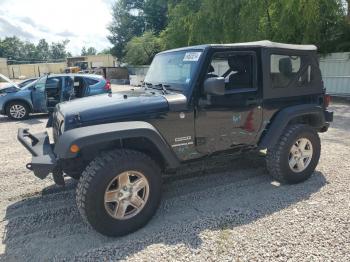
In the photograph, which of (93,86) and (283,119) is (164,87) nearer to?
(283,119)

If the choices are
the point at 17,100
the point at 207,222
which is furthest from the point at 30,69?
the point at 207,222

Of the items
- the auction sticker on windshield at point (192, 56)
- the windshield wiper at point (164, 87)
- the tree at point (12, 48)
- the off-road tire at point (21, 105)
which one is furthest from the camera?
the tree at point (12, 48)

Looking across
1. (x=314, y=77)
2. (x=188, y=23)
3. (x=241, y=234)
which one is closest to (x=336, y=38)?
(x=188, y=23)

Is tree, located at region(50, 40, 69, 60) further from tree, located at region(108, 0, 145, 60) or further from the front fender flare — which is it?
the front fender flare

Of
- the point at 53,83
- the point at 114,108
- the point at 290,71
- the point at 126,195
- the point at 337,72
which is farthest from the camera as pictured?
the point at 337,72

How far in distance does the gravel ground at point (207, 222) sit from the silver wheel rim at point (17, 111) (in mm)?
6525

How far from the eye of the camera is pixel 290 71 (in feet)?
15.3

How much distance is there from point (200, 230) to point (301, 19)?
46.0ft

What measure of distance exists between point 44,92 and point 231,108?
29.0ft

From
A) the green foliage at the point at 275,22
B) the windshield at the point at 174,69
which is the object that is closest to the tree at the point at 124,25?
the green foliage at the point at 275,22

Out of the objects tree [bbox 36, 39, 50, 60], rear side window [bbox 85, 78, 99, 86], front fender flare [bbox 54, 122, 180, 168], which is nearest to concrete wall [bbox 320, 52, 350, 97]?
rear side window [bbox 85, 78, 99, 86]

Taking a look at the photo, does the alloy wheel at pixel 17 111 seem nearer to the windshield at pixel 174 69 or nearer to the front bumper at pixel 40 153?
the front bumper at pixel 40 153

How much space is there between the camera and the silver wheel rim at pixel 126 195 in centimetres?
337

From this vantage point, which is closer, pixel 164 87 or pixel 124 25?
pixel 164 87
